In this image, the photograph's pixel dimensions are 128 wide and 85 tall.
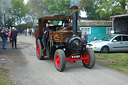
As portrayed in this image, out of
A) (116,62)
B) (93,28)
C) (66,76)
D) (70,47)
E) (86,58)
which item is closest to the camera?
(66,76)

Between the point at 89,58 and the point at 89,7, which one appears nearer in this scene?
the point at 89,58

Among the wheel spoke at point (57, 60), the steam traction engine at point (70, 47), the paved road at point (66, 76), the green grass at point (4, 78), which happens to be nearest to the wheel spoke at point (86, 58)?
the steam traction engine at point (70, 47)

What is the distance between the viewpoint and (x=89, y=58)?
7.34 m

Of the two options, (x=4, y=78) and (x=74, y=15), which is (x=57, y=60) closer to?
(x=74, y=15)

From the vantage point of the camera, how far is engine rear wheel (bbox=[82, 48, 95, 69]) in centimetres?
725

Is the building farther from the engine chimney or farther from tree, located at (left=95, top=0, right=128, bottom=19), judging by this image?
the engine chimney

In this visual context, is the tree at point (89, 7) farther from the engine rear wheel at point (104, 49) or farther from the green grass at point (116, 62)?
the green grass at point (116, 62)

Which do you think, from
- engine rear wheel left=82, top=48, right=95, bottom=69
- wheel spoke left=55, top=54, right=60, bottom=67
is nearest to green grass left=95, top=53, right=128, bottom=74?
engine rear wheel left=82, top=48, right=95, bottom=69

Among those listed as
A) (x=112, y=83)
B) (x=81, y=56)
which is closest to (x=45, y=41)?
(x=81, y=56)

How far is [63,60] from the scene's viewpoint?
6730 mm

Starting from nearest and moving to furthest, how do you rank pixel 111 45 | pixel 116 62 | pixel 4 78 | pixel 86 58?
pixel 4 78, pixel 86 58, pixel 116 62, pixel 111 45

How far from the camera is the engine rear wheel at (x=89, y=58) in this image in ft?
23.8

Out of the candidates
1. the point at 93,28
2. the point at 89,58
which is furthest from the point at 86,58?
the point at 93,28

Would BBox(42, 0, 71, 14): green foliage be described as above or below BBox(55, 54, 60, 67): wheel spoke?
above
